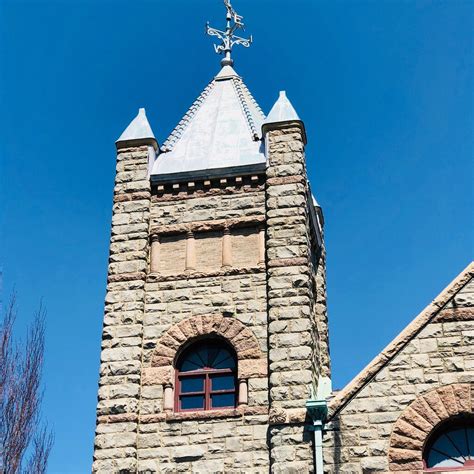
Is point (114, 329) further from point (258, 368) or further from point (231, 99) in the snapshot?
point (231, 99)

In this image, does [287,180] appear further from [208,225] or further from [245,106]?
[245,106]

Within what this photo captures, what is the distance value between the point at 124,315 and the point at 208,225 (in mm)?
2609

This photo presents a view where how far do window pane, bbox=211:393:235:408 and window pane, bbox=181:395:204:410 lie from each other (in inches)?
9.3

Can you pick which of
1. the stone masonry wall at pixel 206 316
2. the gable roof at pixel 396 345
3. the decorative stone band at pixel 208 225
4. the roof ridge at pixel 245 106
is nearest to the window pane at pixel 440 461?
the gable roof at pixel 396 345

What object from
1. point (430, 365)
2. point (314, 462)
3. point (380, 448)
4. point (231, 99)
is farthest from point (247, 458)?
point (231, 99)

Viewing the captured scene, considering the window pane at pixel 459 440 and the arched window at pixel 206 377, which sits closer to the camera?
the window pane at pixel 459 440

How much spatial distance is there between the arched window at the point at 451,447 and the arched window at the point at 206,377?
3870mm

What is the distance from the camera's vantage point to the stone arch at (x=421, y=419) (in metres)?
16.7

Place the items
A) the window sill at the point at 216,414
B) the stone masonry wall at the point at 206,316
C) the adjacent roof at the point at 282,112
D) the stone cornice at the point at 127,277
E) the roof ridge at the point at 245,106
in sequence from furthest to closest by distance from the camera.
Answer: the roof ridge at the point at 245,106
the adjacent roof at the point at 282,112
the stone cornice at the point at 127,277
the window sill at the point at 216,414
the stone masonry wall at the point at 206,316

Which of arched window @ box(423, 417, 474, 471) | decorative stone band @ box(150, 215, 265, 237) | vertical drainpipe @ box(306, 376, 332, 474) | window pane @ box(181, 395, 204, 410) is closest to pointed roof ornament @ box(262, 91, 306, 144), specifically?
decorative stone band @ box(150, 215, 265, 237)

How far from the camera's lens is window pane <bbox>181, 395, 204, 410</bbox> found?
18906 millimetres

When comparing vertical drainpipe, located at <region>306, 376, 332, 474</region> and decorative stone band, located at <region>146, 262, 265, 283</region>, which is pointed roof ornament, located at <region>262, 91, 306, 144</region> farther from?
vertical drainpipe, located at <region>306, 376, 332, 474</region>

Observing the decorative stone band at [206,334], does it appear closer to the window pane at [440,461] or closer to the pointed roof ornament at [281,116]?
the window pane at [440,461]

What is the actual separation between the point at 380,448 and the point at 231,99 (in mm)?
10553
